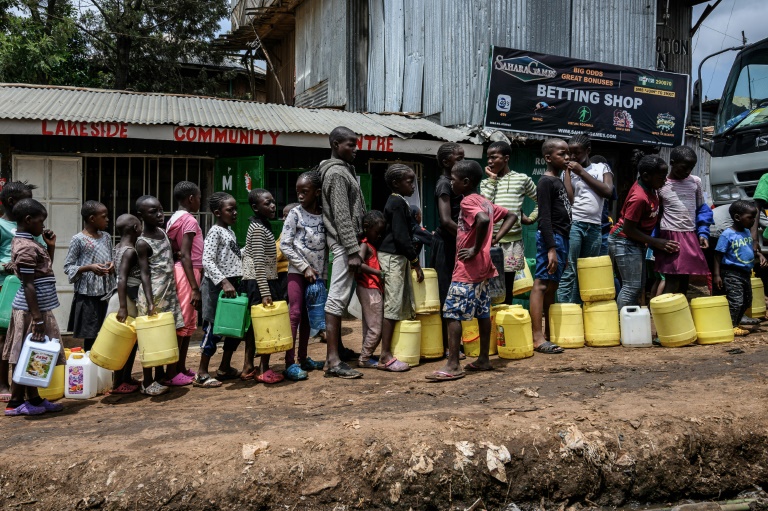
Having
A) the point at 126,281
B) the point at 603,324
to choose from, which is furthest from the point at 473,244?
the point at 126,281

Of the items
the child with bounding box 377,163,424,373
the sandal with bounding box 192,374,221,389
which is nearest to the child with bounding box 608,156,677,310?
the child with bounding box 377,163,424,373

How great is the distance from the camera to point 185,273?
5.44 m

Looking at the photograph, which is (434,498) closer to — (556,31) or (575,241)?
(575,241)

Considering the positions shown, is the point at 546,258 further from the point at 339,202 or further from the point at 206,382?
the point at 206,382

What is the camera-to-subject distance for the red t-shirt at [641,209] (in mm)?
6219

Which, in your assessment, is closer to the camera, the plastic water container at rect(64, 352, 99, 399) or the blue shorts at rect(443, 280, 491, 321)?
the plastic water container at rect(64, 352, 99, 399)

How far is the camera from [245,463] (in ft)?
12.6

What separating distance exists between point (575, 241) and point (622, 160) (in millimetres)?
6495

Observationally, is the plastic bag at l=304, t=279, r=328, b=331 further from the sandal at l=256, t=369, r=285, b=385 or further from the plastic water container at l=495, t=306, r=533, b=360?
the plastic water container at l=495, t=306, r=533, b=360

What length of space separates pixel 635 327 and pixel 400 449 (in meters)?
3.19

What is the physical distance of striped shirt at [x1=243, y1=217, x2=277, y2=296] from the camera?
5.32 meters

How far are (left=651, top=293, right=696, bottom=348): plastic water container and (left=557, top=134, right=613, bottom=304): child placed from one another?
2.40 feet

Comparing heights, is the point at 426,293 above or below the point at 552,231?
below

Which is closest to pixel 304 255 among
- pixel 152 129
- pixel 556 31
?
pixel 152 129
